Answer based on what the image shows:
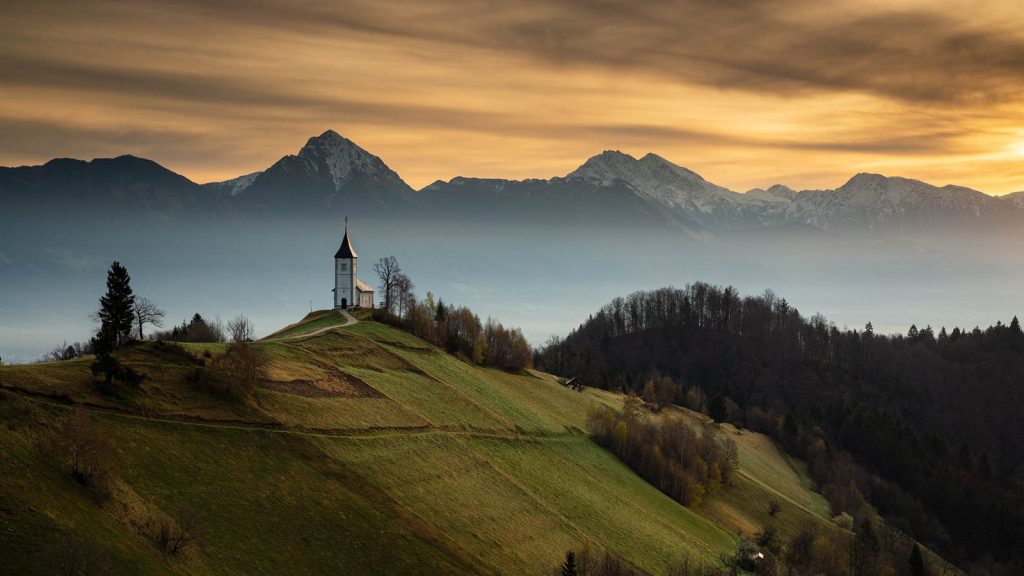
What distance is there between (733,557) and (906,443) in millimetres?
118634

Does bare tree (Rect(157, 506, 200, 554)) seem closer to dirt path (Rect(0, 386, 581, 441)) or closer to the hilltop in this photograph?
the hilltop

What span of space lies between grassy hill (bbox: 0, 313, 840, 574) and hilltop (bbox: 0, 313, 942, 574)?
18cm

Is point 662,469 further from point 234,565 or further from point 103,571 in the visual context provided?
point 103,571

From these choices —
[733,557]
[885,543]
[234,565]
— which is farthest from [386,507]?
[885,543]

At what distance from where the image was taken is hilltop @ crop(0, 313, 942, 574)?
177 ft

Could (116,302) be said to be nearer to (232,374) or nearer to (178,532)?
(232,374)

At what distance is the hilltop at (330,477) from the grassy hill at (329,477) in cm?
18

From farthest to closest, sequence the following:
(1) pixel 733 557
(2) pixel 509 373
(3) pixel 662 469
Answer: (2) pixel 509 373, (3) pixel 662 469, (1) pixel 733 557

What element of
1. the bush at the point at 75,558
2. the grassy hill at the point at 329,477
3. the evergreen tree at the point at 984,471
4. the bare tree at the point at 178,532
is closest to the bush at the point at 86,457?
the grassy hill at the point at 329,477

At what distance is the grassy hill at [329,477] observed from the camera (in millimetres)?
53750

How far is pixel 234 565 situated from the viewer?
5481 cm

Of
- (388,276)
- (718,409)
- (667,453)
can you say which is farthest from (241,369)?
(718,409)

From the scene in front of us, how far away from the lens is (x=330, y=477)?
6938 centimetres

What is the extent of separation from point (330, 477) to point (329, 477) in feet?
0.30
